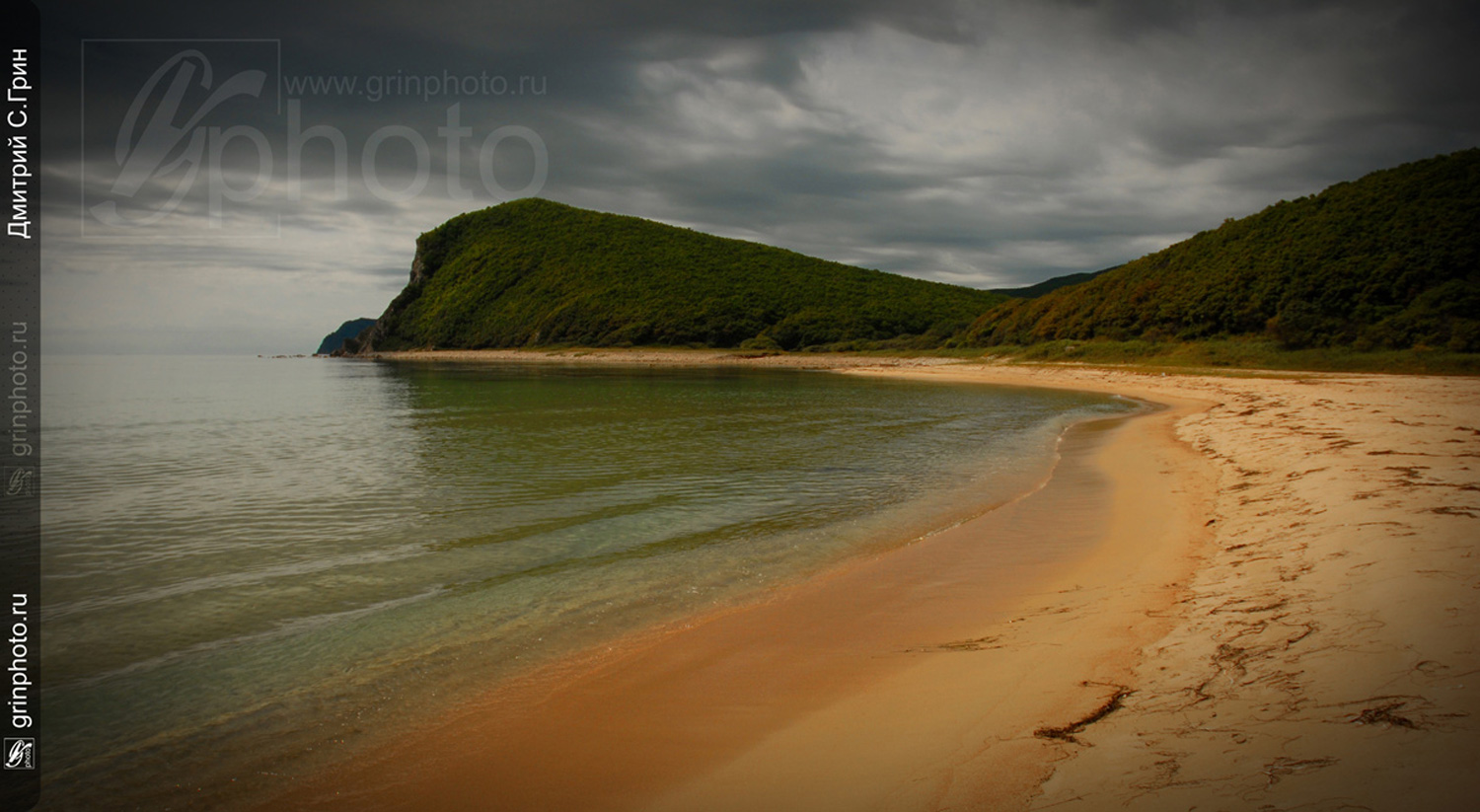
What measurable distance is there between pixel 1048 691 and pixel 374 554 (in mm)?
7880

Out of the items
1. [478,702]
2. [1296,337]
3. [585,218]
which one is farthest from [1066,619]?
[585,218]

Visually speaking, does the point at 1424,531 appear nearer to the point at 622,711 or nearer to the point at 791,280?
the point at 622,711

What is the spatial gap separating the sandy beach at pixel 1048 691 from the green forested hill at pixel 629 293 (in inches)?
3156

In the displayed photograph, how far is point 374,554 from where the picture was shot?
8.88m

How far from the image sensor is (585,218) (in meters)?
153

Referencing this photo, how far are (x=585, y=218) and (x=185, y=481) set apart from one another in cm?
14707

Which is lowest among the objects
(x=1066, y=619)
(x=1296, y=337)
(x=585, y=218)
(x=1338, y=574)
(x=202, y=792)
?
(x=202, y=792)

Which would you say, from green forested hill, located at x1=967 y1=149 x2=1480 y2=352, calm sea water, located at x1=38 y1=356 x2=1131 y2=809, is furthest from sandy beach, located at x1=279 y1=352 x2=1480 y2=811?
green forested hill, located at x1=967 y1=149 x2=1480 y2=352

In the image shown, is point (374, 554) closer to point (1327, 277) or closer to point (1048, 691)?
point (1048, 691)

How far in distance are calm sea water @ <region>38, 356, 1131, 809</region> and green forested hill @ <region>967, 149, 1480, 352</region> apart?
3625 centimetres

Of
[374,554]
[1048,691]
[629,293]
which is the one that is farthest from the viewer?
[629,293]

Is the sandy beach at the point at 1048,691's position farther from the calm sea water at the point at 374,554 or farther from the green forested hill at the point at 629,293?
the green forested hill at the point at 629,293

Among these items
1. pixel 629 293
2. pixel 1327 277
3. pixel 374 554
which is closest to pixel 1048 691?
pixel 374 554

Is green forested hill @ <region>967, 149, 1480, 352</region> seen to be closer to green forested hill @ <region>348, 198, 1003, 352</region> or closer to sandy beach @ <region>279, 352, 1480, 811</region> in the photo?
green forested hill @ <region>348, 198, 1003, 352</region>
